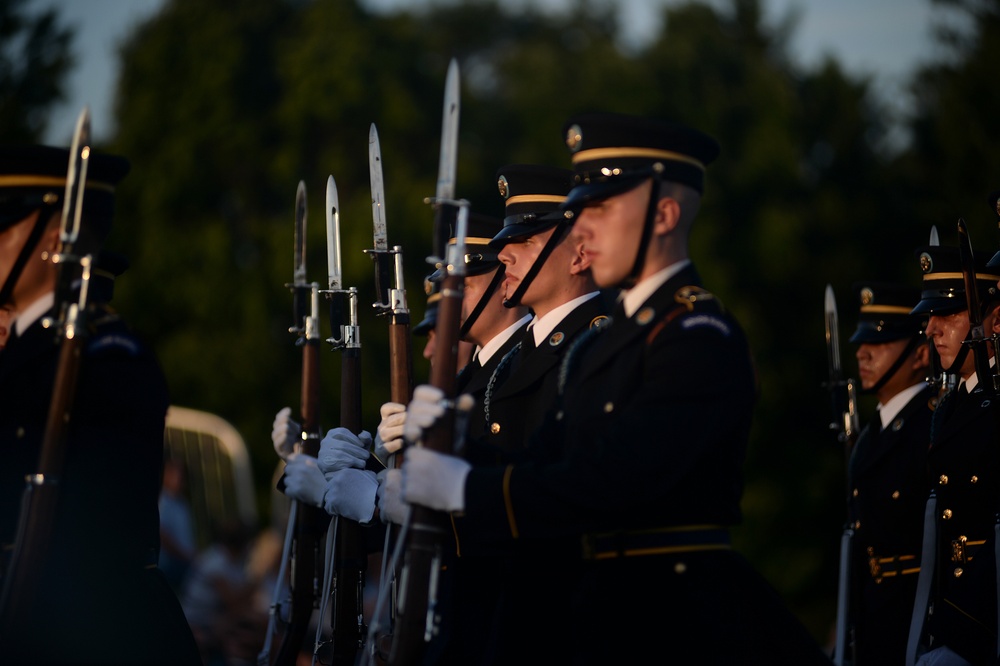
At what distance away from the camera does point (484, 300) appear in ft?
22.2

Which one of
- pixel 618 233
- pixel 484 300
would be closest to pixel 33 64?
pixel 484 300

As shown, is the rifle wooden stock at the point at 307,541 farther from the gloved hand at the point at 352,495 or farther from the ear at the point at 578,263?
the ear at the point at 578,263

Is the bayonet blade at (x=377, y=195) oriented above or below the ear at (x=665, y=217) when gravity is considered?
above

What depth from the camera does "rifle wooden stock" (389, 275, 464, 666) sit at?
442 cm

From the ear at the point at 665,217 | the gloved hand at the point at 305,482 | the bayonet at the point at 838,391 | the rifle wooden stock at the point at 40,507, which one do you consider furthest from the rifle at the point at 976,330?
the rifle wooden stock at the point at 40,507

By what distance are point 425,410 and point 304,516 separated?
7.47 feet

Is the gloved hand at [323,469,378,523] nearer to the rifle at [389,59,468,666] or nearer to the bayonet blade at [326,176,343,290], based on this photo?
the bayonet blade at [326,176,343,290]

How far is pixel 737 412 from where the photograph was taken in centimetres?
434

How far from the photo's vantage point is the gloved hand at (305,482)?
593 cm

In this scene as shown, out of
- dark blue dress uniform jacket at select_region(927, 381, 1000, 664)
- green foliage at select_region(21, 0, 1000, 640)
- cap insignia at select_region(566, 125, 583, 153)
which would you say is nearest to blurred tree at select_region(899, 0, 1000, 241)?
green foliage at select_region(21, 0, 1000, 640)

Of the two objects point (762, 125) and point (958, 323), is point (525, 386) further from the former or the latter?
point (762, 125)

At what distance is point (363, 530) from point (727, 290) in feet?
55.4

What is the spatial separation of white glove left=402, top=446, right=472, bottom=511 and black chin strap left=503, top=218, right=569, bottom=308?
5.83ft

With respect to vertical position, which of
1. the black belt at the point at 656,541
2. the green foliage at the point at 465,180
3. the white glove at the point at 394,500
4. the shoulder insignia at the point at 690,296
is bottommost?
the black belt at the point at 656,541
